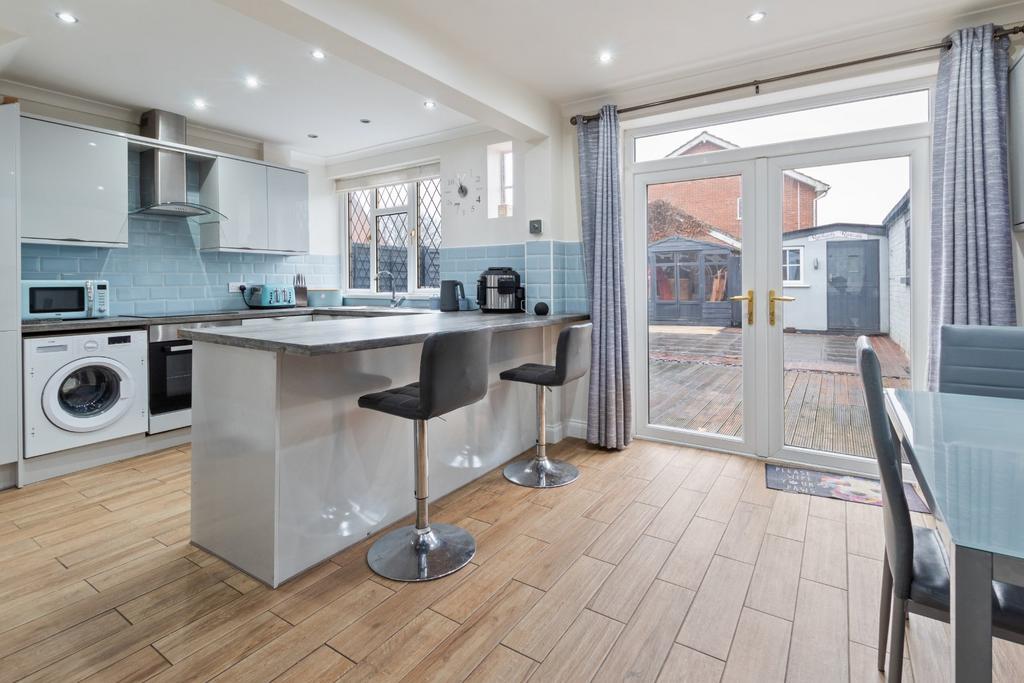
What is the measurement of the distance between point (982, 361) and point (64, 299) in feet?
16.5

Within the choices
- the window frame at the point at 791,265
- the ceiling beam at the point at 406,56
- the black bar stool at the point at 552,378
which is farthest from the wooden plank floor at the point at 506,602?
the ceiling beam at the point at 406,56

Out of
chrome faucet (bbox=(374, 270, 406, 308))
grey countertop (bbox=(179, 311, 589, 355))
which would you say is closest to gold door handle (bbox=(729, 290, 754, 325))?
grey countertop (bbox=(179, 311, 589, 355))

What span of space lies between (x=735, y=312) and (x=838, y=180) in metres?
0.98

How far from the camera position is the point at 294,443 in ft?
6.63

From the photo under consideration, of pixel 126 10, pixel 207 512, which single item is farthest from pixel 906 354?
pixel 126 10

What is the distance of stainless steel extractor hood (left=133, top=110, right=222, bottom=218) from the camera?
401cm

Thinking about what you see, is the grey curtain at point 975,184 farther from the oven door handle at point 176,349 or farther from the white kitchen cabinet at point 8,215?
the white kitchen cabinet at point 8,215

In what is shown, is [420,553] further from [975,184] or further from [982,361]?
[975,184]

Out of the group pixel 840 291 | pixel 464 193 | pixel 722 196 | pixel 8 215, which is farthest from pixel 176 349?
pixel 840 291

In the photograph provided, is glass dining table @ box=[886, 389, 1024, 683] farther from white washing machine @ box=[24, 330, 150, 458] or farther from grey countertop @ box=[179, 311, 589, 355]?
white washing machine @ box=[24, 330, 150, 458]

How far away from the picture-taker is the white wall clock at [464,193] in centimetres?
440

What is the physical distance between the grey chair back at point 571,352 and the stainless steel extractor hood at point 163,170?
3.22 m

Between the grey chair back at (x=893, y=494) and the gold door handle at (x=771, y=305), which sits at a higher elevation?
the gold door handle at (x=771, y=305)

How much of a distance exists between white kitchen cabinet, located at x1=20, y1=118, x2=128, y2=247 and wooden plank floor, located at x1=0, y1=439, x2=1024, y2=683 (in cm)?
179
